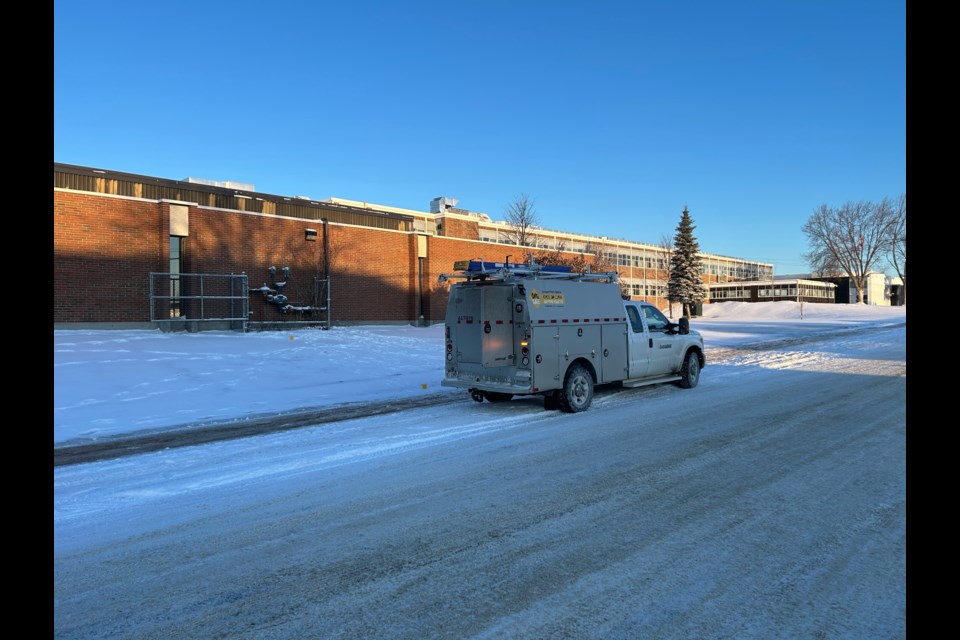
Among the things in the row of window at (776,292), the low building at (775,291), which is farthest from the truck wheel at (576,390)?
the row of window at (776,292)

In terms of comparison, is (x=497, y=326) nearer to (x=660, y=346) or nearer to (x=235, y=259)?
(x=660, y=346)

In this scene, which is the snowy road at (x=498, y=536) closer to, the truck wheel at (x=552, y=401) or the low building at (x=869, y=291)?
the truck wheel at (x=552, y=401)

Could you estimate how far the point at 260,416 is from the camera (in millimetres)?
10938

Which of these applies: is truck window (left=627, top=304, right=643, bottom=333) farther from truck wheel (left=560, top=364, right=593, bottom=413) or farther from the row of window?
the row of window

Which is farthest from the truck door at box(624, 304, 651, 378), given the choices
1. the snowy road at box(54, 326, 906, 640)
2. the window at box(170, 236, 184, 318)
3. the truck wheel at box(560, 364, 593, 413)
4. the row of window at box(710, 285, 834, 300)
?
the row of window at box(710, 285, 834, 300)

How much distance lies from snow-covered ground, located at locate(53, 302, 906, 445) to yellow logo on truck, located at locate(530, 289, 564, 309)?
4281 millimetres

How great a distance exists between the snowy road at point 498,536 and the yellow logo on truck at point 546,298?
2641 millimetres

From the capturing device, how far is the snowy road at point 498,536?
349cm

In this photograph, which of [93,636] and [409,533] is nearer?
[93,636]

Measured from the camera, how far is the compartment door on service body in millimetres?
10867
